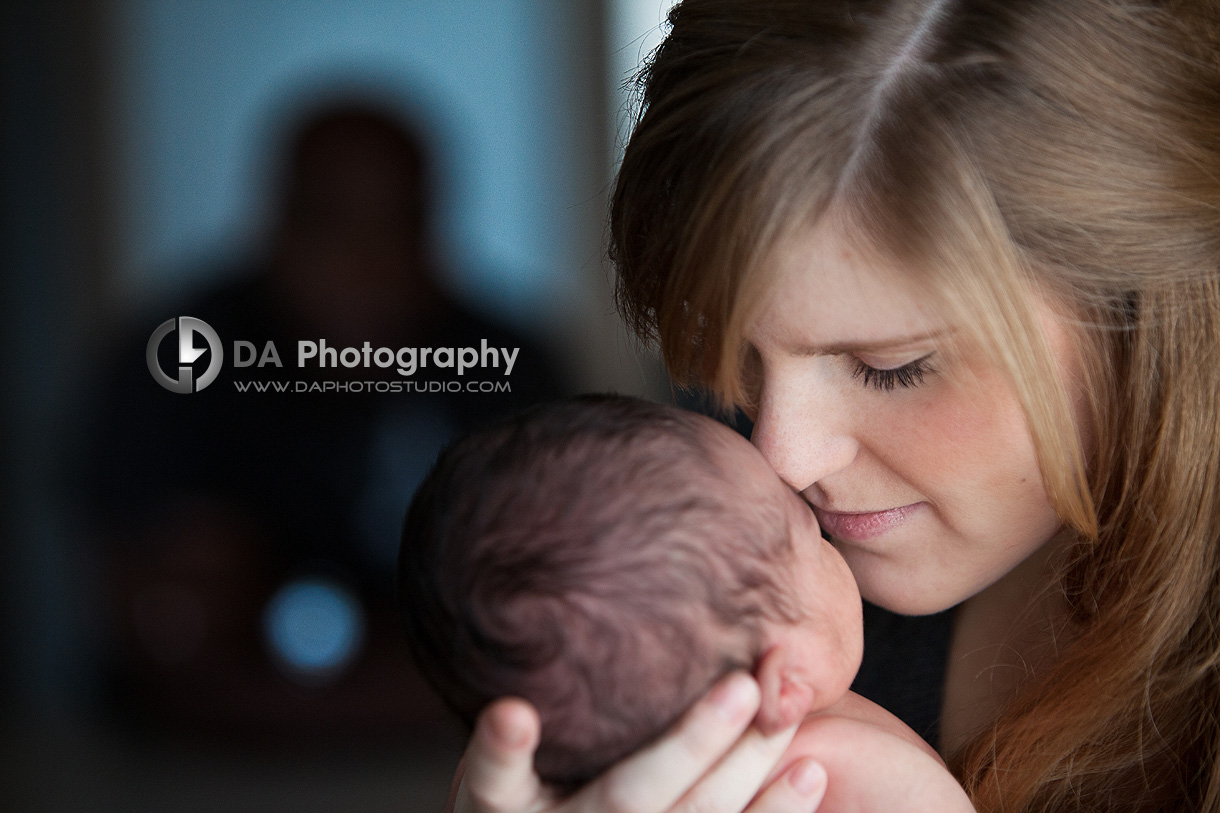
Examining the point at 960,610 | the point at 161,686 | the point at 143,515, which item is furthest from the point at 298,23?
the point at 960,610

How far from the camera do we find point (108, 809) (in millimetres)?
2000

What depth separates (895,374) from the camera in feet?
2.46

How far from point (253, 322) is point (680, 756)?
61.9 inches

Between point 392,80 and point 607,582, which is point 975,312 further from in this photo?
point 392,80

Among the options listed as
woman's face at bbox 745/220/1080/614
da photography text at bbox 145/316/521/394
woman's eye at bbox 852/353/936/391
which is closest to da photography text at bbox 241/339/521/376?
da photography text at bbox 145/316/521/394

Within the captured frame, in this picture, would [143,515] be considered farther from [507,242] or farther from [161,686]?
[507,242]

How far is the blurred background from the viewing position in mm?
1905

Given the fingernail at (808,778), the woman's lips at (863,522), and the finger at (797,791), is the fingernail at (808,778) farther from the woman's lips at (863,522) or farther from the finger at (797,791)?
the woman's lips at (863,522)

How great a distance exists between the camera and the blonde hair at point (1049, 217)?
26.6 inches

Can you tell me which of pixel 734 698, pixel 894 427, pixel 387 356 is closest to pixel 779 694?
pixel 734 698

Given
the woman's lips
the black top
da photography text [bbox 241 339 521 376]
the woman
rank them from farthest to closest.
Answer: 1. da photography text [bbox 241 339 521 376]
2. the black top
3. the woman's lips
4. the woman

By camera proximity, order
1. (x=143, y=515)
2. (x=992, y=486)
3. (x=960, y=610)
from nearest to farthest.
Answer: (x=992, y=486)
(x=960, y=610)
(x=143, y=515)

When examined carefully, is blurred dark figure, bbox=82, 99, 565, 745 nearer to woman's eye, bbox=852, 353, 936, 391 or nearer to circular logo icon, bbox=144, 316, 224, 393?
circular logo icon, bbox=144, 316, 224, 393

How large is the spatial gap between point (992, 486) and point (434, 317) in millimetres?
1389
